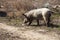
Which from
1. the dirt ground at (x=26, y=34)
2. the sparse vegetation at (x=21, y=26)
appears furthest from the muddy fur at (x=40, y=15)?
the dirt ground at (x=26, y=34)

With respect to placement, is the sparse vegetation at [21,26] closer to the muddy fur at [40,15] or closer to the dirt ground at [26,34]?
the dirt ground at [26,34]

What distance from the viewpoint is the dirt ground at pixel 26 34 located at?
11283 millimetres

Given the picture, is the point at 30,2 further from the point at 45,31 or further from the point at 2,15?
the point at 45,31

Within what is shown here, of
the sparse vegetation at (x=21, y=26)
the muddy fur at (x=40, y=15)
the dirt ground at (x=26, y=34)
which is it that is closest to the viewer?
the dirt ground at (x=26, y=34)

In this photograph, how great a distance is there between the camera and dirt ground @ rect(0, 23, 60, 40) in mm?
11283

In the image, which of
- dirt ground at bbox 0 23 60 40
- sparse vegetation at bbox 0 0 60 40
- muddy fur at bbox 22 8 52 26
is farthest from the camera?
muddy fur at bbox 22 8 52 26

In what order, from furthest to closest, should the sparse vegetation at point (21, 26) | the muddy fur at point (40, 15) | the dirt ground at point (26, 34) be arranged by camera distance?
1. the muddy fur at point (40, 15)
2. the sparse vegetation at point (21, 26)
3. the dirt ground at point (26, 34)

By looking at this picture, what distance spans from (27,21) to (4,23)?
1523mm

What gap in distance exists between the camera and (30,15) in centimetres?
1529

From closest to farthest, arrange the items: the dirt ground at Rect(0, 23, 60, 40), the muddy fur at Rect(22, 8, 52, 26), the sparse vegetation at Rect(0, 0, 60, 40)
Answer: the dirt ground at Rect(0, 23, 60, 40)
the sparse vegetation at Rect(0, 0, 60, 40)
the muddy fur at Rect(22, 8, 52, 26)

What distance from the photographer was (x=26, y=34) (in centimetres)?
1205

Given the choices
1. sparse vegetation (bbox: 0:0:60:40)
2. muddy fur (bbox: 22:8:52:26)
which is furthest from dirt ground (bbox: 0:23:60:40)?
muddy fur (bbox: 22:8:52:26)

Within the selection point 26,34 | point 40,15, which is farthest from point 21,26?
point 26,34

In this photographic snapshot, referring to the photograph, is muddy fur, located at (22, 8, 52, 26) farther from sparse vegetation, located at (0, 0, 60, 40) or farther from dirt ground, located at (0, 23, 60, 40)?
dirt ground, located at (0, 23, 60, 40)
